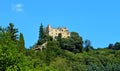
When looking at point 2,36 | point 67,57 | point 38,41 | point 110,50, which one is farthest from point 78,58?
point 2,36

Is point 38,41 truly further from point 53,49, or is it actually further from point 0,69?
point 0,69

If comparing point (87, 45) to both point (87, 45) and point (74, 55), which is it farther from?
point (74, 55)

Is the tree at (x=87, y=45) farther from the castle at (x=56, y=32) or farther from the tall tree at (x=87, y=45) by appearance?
the castle at (x=56, y=32)

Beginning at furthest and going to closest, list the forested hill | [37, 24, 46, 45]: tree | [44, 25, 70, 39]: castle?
1. [44, 25, 70, 39]: castle
2. [37, 24, 46, 45]: tree
3. the forested hill

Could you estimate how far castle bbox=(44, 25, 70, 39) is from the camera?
13880 cm

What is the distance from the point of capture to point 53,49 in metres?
111

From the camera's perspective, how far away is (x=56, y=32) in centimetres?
14488

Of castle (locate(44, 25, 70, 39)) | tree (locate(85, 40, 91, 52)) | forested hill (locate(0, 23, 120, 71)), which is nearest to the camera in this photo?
forested hill (locate(0, 23, 120, 71))

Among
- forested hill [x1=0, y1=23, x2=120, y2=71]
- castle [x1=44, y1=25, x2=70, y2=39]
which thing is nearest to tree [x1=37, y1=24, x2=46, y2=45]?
Result: forested hill [x1=0, y1=23, x2=120, y2=71]

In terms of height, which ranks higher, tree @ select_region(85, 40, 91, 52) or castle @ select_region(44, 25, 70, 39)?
castle @ select_region(44, 25, 70, 39)

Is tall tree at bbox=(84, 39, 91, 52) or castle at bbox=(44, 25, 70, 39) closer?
tall tree at bbox=(84, 39, 91, 52)

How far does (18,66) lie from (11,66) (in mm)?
794

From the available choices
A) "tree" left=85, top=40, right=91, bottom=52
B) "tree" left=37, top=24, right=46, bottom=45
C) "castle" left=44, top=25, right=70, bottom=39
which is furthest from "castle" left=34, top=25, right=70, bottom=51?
"tree" left=37, top=24, right=46, bottom=45

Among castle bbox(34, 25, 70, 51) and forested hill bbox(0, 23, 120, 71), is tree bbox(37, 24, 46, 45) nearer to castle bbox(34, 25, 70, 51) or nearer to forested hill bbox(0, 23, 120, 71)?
forested hill bbox(0, 23, 120, 71)
